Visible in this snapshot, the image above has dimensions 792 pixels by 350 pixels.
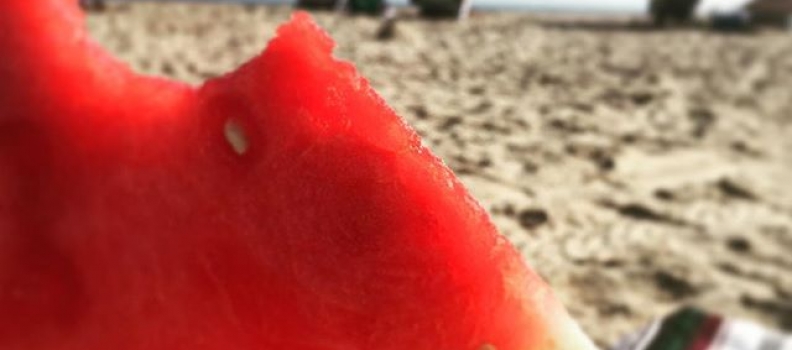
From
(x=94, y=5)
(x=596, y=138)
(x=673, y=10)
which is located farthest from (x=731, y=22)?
(x=94, y=5)

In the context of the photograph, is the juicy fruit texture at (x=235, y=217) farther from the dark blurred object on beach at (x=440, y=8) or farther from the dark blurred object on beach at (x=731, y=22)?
the dark blurred object on beach at (x=731, y=22)

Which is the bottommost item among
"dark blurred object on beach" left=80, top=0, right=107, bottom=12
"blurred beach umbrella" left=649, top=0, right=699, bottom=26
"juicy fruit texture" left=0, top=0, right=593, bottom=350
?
"dark blurred object on beach" left=80, top=0, right=107, bottom=12

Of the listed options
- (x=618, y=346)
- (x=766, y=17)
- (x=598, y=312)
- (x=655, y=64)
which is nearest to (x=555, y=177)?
(x=598, y=312)

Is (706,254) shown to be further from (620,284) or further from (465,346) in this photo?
(465,346)

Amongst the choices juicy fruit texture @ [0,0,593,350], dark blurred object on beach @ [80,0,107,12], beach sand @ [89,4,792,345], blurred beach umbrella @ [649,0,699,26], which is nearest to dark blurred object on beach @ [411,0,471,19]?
beach sand @ [89,4,792,345]

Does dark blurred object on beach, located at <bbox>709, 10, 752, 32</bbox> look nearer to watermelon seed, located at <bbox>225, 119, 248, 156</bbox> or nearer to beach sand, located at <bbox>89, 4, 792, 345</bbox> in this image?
beach sand, located at <bbox>89, 4, 792, 345</bbox>
